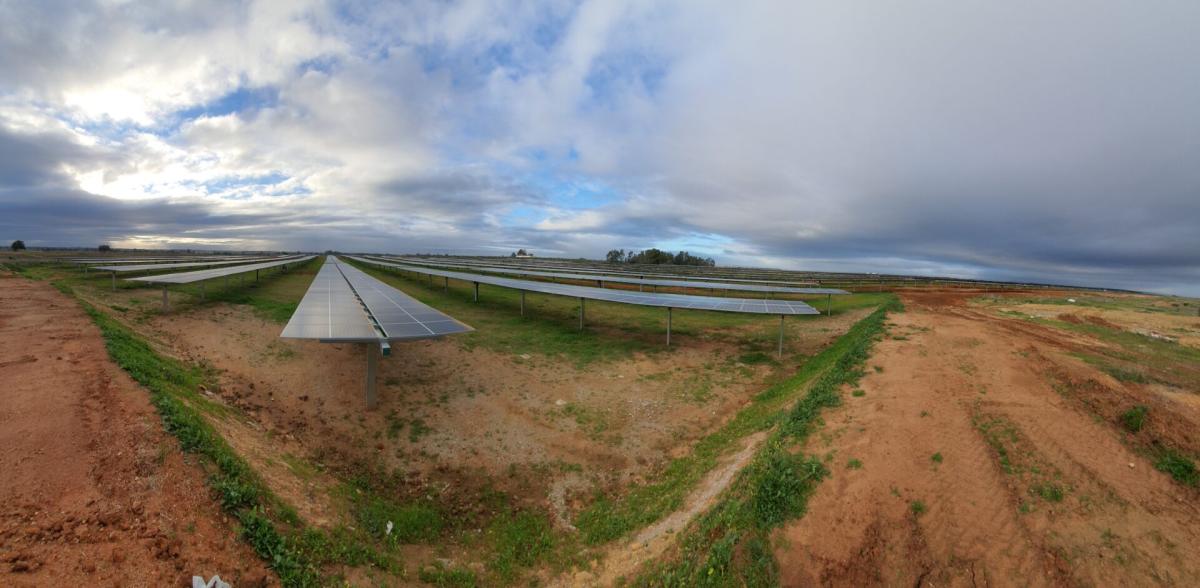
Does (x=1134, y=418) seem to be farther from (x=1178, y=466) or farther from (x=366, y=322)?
(x=366, y=322)

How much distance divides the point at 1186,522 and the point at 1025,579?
241cm

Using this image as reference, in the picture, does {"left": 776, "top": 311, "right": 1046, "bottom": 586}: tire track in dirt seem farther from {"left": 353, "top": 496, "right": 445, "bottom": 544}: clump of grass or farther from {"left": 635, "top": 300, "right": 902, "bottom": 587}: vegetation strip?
{"left": 353, "top": 496, "right": 445, "bottom": 544}: clump of grass

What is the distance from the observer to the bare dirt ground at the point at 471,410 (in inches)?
293

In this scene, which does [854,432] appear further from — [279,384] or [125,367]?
[125,367]

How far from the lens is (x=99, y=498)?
13.5 feet

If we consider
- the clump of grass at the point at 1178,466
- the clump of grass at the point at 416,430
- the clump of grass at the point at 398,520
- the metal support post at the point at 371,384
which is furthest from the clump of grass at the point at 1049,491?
the metal support post at the point at 371,384

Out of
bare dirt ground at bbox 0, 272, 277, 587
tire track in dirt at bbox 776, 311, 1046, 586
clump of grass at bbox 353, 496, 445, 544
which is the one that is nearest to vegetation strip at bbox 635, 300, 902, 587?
tire track in dirt at bbox 776, 311, 1046, 586

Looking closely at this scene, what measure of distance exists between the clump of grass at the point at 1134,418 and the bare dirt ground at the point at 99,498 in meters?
11.8

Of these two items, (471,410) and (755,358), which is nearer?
(471,410)

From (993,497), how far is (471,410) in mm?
9429

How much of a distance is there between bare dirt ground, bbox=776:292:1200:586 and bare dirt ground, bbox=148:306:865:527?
3518 mm

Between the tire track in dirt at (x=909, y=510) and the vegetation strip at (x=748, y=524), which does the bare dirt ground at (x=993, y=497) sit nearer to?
the tire track in dirt at (x=909, y=510)

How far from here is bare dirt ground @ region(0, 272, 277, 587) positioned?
3354mm

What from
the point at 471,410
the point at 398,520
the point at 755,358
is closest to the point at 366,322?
the point at 471,410
